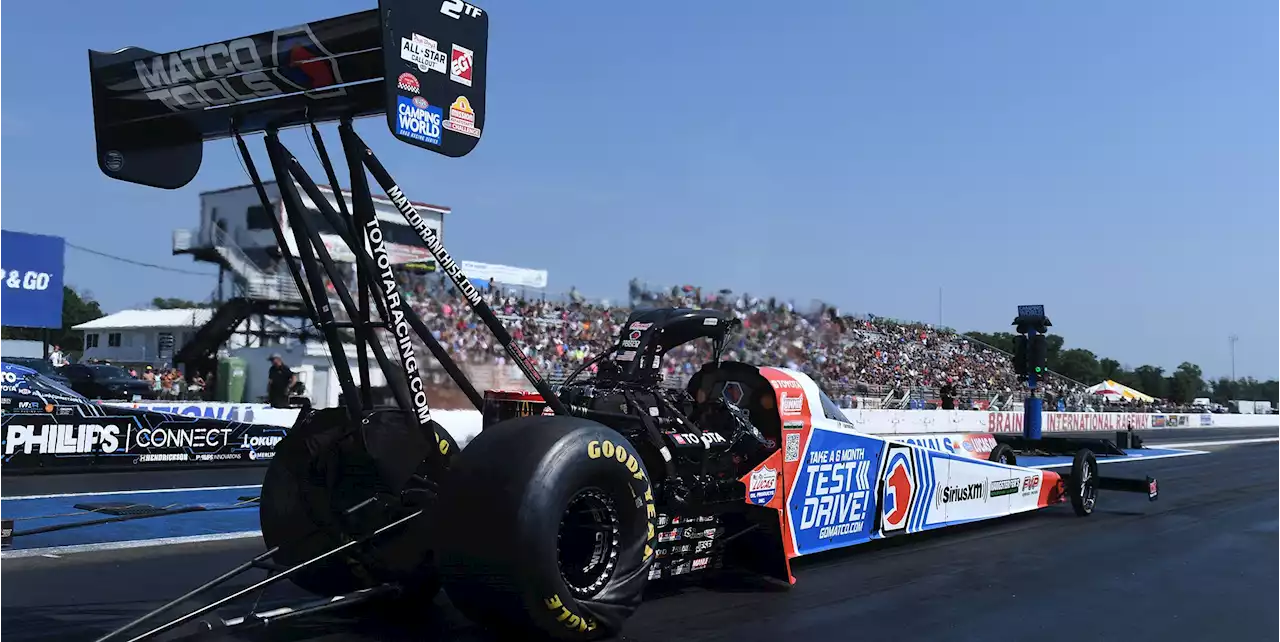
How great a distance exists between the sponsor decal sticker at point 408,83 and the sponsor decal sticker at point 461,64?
0.21m

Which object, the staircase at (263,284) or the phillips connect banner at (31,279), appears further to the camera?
the staircase at (263,284)

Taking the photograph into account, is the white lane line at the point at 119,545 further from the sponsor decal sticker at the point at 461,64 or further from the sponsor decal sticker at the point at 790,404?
the sponsor decal sticker at the point at 461,64

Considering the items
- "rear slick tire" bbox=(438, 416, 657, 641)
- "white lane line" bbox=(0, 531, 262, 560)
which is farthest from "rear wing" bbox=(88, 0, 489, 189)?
"white lane line" bbox=(0, 531, 262, 560)

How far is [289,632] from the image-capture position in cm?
549

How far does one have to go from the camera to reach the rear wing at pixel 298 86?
4.70m

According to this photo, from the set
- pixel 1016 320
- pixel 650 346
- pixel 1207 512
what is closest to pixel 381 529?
pixel 650 346

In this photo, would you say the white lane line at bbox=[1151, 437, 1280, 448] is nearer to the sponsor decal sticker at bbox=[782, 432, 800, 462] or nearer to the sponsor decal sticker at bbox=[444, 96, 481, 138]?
the sponsor decal sticker at bbox=[782, 432, 800, 462]

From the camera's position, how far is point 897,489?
8.41 metres

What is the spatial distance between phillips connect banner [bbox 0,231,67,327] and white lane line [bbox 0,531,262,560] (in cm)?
1627

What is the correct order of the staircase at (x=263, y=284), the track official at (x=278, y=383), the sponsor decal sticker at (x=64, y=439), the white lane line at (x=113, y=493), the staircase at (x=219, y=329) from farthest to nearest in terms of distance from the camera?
the staircase at (x=263, y=284) → the staircase at (x=219, y=329) → the track official at (x=278, y=383) → the sponsor decal sticker at (x=64, y=439) → the white lane line at (x=113, y=493)

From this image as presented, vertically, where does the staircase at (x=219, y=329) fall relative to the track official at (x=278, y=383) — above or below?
above

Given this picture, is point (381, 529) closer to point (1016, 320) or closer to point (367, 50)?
point (367, 50)

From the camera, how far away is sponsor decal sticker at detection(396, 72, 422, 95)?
465cm

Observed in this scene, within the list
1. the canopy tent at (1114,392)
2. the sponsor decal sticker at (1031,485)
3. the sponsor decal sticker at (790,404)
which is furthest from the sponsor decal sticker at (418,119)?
the canopy tent at (1114,392)
